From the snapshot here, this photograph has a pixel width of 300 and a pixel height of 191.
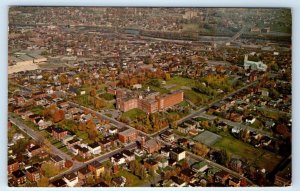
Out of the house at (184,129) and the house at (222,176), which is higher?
the house at (184,129)

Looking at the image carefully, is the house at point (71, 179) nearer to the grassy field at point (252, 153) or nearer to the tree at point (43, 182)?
the tree at point (43, 182)

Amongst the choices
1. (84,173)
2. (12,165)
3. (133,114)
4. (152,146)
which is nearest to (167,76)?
(133,114)

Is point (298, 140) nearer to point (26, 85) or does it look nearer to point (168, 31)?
point (168, 31)

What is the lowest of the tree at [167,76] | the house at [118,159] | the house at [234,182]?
the house at [234,182]

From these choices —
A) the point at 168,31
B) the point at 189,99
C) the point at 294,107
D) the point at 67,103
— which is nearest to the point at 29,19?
the point at 67,103

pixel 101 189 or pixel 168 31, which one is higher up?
pixel 168 31

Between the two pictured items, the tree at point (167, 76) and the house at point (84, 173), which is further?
the tree at point (167, 76)

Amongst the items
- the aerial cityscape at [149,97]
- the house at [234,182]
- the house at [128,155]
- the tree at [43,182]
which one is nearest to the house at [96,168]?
the aerial cityscape at [149,97]
